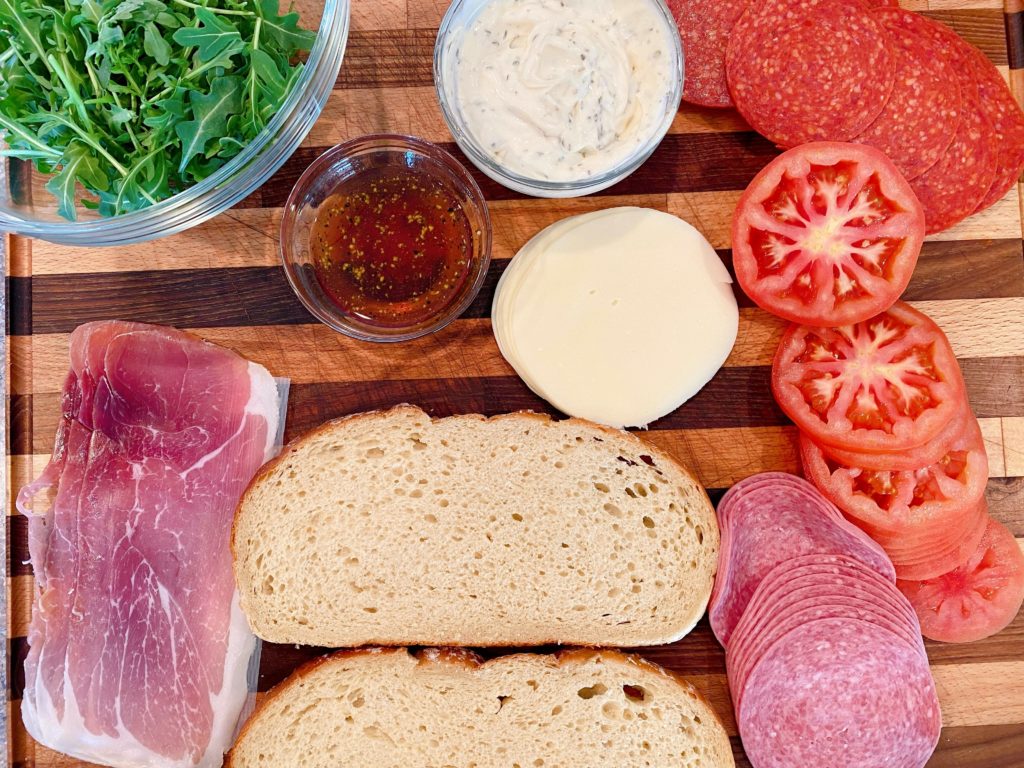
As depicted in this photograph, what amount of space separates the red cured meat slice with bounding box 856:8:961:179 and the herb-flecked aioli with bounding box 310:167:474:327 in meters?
1.30

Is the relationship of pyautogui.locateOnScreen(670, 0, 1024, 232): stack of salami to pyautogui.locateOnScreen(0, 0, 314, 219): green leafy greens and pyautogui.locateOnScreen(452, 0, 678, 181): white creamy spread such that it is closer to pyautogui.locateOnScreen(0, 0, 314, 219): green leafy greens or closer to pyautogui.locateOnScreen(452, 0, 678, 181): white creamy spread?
pyautogui.locateOnScreen(452, 0, 678, 181): white creamy spread

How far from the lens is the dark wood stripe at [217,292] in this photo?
8.36 ft

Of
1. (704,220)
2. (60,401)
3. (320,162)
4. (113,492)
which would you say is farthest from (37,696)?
(704,220)

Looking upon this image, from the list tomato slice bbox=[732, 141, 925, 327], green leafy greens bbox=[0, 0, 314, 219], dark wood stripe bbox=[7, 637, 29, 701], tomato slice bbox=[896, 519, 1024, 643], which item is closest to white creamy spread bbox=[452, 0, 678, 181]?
tomato slice bbox=[732, 141, 925, 327]

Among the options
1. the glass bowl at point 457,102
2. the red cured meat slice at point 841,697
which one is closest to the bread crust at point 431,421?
the red cured meat slice at point 841,697

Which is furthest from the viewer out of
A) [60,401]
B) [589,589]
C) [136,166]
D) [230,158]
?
[60,401]

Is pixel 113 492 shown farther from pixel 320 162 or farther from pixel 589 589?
pixel 589 589

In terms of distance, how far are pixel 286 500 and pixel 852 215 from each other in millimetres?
1884

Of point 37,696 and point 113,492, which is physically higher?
point 113,492

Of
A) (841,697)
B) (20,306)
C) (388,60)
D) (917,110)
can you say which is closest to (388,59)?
(388,60)

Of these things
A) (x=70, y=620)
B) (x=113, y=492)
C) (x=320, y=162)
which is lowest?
(x=70, y=620)

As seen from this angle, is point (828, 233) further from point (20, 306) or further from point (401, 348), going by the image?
point (20, 306)

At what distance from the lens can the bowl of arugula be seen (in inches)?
79.3

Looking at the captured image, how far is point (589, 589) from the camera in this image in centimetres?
238
